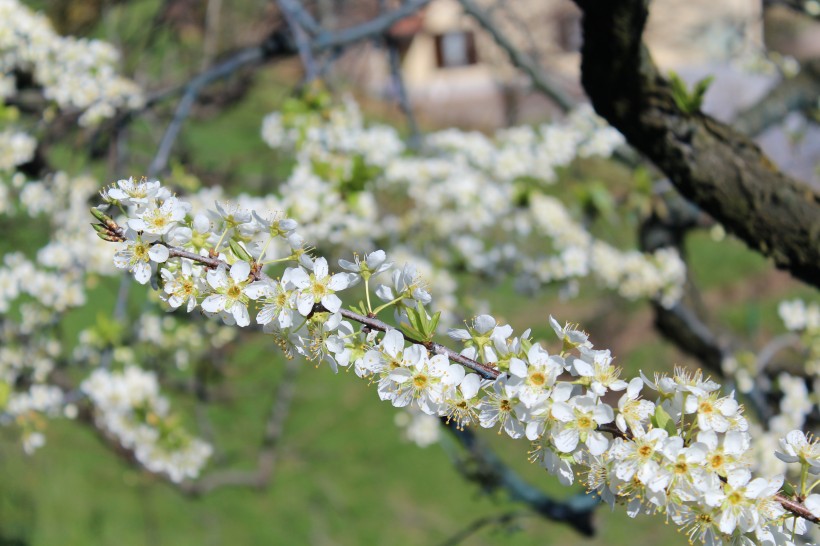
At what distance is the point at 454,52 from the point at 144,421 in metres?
13.2

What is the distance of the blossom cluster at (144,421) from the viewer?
2.84 meters

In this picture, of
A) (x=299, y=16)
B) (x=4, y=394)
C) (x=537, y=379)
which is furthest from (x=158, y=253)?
(x=299, y=16)

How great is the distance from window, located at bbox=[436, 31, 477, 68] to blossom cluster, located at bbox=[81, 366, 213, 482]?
1291 cm

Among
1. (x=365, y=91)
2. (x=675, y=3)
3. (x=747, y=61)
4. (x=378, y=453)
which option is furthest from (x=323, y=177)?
(x=675, y=3)

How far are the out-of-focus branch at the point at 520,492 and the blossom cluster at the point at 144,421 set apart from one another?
101cm

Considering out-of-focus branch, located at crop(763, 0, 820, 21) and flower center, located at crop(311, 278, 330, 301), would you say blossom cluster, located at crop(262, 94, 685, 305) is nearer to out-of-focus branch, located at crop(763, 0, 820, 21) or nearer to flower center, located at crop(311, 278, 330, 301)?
out-of-focus branch, located at crop(763, 0, 820, 21)

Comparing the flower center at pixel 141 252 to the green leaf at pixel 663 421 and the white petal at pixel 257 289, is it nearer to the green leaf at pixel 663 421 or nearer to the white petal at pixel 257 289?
the white petal at pixel 257 289

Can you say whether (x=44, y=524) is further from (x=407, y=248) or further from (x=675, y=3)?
(x=675, y=3)

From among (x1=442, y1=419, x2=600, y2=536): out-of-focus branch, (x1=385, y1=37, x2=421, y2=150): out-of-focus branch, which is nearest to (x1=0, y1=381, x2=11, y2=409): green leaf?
(x1=442, y1=419, x2=600, y2=536): out-of-focus branch

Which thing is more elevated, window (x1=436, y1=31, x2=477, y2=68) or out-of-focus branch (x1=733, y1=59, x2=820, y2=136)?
out-of-focus branch (x1=733, y1=59, x2=820, y2=136)

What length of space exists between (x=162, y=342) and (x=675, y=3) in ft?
38.8

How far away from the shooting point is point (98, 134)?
10.3 ft

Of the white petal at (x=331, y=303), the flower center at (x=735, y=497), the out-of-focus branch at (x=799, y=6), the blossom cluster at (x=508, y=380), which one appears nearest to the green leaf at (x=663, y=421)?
the blossom cluster at (x=508, y=380)

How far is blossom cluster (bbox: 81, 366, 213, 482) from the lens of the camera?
2836mm
